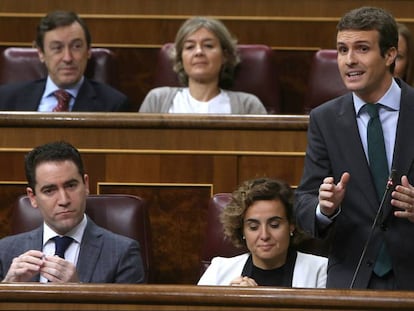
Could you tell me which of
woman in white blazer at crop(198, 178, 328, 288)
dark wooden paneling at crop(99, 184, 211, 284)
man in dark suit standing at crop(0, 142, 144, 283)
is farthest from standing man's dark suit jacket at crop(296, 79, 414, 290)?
dark wooden paneling at crop(99, 184, 211, 284)

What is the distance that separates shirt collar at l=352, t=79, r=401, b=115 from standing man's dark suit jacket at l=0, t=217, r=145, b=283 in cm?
35

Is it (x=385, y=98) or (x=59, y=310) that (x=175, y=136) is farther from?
(x=59, y=310)

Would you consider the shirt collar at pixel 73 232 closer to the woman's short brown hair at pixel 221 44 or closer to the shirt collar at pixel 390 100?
the shirt collar at pixel 390 100

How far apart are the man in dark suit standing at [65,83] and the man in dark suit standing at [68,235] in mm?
424

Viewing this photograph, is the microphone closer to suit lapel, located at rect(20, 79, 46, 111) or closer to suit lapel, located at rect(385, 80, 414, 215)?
suit lapel, located at rect(385, 80, 414, 215)

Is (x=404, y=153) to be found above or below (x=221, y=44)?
below

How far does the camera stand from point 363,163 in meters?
1.23

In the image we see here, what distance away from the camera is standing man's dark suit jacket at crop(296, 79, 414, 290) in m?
1.21

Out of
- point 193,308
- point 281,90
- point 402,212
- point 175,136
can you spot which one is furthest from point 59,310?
point 281,90

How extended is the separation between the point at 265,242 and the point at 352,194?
0.73 feet

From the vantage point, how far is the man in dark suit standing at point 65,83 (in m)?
1.90

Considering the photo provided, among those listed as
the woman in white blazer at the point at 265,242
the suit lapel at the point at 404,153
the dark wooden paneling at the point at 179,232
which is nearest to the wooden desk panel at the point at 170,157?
the dark wooden paneling at the point at 179,232

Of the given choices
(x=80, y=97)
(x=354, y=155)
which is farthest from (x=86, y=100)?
(x=354, y=155)

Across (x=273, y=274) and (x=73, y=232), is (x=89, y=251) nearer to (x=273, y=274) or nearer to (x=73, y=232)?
(x=73, y=232)
